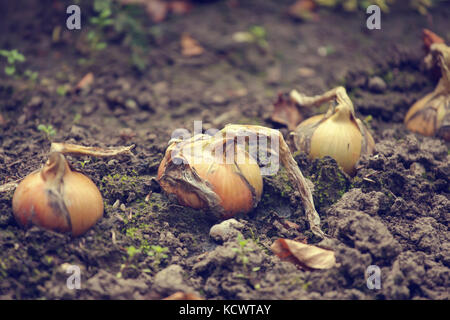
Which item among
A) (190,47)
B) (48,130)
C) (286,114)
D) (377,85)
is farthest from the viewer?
(190,47)

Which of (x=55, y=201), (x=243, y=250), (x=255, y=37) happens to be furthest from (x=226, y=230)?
(x=255, y=37)

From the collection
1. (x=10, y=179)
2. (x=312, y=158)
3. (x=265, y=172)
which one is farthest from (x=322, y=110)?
(x=10, y=179)

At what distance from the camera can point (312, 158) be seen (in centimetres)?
275

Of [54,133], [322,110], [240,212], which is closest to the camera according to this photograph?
[240,212]

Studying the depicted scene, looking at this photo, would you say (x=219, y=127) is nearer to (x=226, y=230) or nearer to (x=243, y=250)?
(x=226, y=230)

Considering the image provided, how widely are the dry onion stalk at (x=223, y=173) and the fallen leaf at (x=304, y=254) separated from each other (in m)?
0.15

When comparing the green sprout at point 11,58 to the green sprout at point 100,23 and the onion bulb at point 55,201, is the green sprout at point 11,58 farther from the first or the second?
the onion bulb at point 55,201

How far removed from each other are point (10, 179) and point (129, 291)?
1.00 m

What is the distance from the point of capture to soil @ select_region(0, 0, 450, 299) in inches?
86.3

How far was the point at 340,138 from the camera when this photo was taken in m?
2.68

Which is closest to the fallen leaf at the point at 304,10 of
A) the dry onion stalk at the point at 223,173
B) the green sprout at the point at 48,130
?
the dry onion stalk at the point at 223,173

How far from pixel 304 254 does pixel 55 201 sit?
45.6 inches

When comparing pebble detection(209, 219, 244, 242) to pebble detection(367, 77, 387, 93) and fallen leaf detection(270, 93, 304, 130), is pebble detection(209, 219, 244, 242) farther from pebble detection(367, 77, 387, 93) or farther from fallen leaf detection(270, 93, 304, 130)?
pebble detection(367, 77, 387, 93)

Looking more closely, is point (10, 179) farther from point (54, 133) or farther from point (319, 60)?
point (319, 60)
